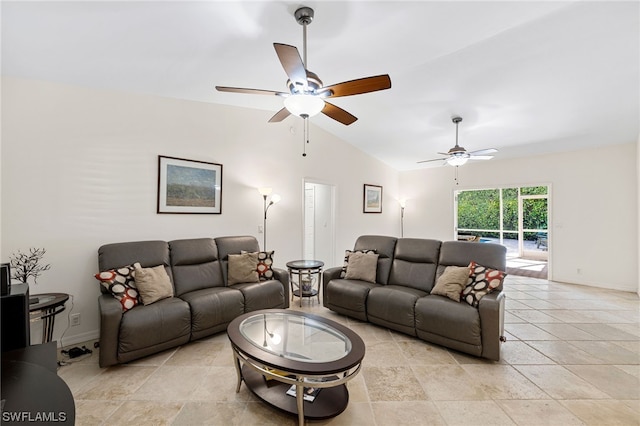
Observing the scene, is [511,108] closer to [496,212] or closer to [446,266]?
[446,266]

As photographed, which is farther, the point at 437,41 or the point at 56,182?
the point at 56,182

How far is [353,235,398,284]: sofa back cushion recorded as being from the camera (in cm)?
359

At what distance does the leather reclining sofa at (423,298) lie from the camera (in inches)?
96.8

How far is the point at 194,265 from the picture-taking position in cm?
333

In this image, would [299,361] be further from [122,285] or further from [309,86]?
[122,285]

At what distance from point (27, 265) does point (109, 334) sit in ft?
3.58

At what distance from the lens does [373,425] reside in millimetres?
1734

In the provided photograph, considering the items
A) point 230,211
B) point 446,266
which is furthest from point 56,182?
point 446,266

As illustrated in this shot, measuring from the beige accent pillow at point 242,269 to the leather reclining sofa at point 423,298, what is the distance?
937 millimetres

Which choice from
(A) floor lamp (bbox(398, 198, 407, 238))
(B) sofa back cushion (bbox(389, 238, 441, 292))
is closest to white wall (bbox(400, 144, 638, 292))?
(A) floor lamp (bbox(398, 198, 407, 238))

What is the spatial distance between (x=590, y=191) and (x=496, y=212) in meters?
2.67

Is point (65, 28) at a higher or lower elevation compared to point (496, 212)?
higher

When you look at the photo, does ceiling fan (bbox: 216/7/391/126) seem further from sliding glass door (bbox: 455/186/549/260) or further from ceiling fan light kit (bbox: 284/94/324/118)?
→ sliding glass door (bbox: 455/186/549/260)

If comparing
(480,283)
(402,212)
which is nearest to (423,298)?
(480,283)
